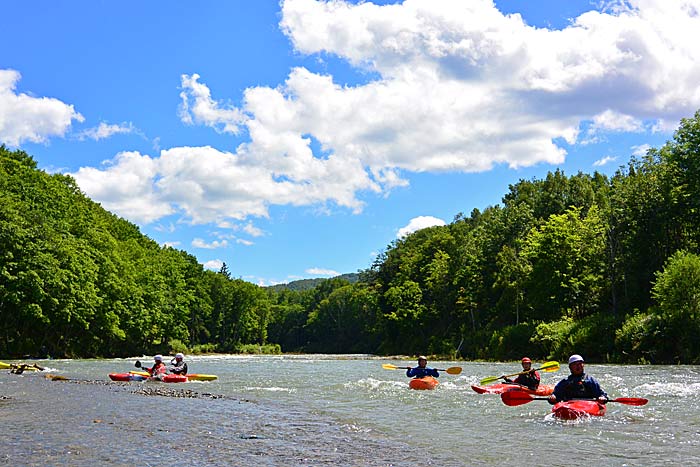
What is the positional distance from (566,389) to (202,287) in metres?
78.3

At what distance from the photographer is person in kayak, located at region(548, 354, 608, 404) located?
1374cm

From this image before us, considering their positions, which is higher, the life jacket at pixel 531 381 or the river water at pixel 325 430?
the life jacket at pixel 531 381

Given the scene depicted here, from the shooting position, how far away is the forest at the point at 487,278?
38594 millimetres

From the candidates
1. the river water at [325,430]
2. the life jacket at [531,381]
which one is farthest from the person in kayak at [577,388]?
the life jacket at [531,381]

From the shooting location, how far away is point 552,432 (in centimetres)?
1142

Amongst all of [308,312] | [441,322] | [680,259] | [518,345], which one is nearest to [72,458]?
[680,259]

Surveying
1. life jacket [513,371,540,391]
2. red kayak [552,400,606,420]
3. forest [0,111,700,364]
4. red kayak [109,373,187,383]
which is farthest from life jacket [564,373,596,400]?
forest [0,111,700,364]

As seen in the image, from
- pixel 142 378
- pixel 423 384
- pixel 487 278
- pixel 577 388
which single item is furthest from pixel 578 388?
pixel 487 278

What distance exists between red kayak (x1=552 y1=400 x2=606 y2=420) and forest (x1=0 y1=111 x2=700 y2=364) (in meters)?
23.2

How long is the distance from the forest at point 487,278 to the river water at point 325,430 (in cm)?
2152

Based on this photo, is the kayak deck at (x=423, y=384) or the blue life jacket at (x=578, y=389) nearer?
the blue life jacket at (x=578, y=389)

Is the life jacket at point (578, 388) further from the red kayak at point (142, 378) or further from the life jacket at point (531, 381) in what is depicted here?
the red kayak at point (142, 378)

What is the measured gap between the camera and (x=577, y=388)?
13828 millimetres

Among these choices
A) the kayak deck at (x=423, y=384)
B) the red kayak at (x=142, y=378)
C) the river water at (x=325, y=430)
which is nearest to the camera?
the river water at (x=325, y=430)
